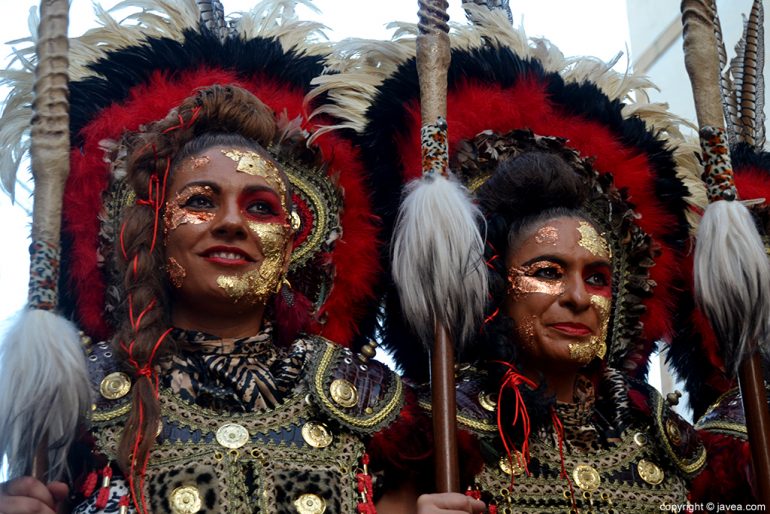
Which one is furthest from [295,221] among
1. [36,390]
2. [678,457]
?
[678,457]

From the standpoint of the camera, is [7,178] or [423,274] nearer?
[423,274]

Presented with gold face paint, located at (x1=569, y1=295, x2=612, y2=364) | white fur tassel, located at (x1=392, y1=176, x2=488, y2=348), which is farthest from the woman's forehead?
white fur tassel, located at (x1=392, y1=176, x2=488, y2=348)

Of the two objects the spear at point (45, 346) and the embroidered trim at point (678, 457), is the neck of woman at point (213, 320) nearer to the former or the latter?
the spear at point (45, 346)

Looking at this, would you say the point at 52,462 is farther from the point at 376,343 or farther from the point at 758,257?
the point at 758,257

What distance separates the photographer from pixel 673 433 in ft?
13.5

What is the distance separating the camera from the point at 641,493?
399cm

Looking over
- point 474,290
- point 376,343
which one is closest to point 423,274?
point 474,290

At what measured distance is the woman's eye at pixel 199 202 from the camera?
3834 millimetres

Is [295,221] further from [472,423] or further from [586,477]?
[586,477]

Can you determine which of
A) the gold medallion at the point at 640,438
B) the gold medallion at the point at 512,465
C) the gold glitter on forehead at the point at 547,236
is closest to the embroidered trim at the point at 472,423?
the gold medallion at the point at 512,465

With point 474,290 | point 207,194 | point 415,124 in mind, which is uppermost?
point 415,124

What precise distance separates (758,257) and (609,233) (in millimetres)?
633

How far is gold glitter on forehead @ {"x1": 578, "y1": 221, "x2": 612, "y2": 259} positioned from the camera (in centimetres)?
418

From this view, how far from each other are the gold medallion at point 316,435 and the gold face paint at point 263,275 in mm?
442
